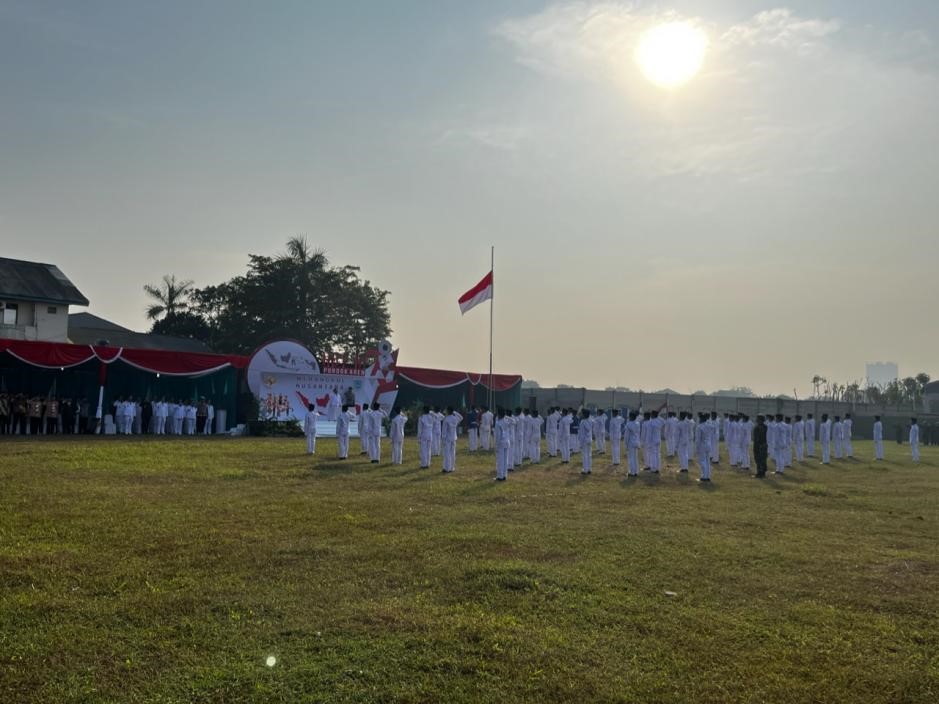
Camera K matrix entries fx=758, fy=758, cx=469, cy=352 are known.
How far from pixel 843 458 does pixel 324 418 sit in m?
19.1

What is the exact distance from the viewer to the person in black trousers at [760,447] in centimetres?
1987

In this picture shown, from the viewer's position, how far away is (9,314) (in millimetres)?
32625

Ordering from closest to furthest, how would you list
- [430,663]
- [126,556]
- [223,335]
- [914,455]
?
Result: [430,663] → [126,556] → [914,455] → [223,335]

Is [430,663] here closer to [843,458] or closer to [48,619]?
[48,619]

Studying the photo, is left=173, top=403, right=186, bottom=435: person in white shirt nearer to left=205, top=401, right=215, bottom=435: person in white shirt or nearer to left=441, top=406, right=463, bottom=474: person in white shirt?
left=205, top=401, right=215, bottom=435: person in white shirt

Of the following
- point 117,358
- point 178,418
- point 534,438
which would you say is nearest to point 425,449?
point 534,438

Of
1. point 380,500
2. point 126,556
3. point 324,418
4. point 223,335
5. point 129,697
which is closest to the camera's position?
point 129,697

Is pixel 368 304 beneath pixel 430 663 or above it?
above

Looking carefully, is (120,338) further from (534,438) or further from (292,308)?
(534,438)

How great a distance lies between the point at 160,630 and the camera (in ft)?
18.9

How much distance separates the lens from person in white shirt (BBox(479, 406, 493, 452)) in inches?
958

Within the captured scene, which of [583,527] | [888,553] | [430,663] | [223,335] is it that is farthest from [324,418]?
[430,663]

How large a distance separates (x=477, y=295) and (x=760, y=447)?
421 inches

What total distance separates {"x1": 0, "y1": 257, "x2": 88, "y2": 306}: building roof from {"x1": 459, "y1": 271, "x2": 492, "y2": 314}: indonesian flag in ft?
62.7
